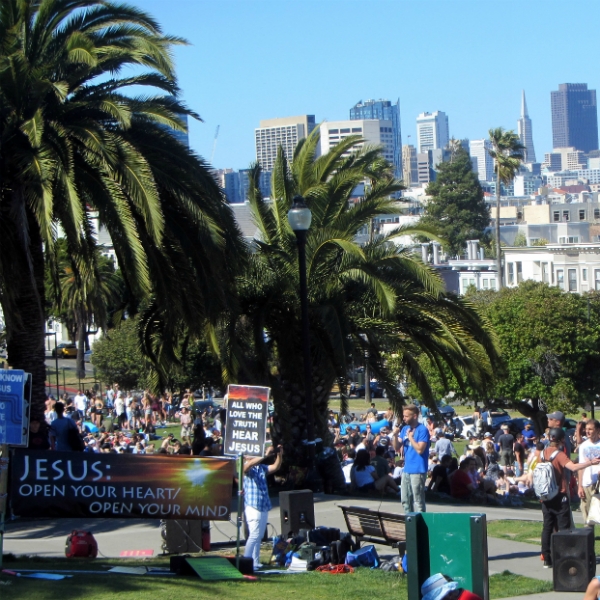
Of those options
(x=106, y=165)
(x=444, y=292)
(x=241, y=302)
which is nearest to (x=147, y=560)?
(x=106, y=165)

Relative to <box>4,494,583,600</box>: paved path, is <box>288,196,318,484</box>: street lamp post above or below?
above

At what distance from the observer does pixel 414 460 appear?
10.8 m

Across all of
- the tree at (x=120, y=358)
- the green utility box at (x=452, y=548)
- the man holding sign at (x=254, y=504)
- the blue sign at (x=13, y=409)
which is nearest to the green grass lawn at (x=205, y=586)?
the man holding sign at (x=254, y=504)

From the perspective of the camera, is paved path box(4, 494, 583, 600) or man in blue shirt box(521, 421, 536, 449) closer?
paved path box(4, 494, 583, 600)

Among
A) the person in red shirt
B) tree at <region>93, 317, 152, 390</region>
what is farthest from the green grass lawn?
tree at <region>93, 317, 152, 390</region>

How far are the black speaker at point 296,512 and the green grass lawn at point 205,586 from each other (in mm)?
1339

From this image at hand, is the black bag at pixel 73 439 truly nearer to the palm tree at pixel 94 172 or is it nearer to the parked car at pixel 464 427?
the palm tree at pixel 94 172

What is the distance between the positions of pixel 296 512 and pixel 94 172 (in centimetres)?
535

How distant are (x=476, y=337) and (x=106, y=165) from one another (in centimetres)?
732

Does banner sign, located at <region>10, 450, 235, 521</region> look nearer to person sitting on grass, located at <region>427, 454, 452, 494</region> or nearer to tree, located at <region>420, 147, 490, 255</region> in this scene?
person sitting on grass, located at <region>427, 454, 452, 494</region>

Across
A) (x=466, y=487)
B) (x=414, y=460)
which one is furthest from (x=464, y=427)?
(x=414, y=460)

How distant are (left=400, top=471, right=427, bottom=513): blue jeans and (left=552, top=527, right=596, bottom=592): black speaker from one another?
Result: 2.23 m

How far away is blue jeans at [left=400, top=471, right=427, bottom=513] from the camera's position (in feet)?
35.8

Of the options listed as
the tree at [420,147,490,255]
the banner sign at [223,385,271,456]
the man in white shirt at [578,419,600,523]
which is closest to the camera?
the banner sign at [223,385,271,456]
